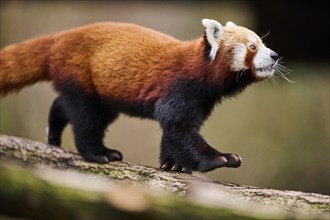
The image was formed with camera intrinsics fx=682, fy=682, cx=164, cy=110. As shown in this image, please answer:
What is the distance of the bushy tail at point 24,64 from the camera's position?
4242mm

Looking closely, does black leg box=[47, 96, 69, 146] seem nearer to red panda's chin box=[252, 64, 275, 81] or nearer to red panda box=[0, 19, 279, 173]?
red panda box=[0, 19, 279, 173]

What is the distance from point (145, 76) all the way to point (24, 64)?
803 millimetres

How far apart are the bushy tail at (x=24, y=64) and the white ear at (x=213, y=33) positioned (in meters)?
1.09

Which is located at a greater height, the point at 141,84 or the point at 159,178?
the point at 141,84

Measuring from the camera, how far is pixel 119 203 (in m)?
1.87

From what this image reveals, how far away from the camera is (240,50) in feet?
12.1

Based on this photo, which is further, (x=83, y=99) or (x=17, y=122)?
(x=17, y=122)

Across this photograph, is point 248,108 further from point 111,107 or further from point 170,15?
point 111,107

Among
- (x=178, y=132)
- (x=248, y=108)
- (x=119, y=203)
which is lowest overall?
(x=248, y=108)

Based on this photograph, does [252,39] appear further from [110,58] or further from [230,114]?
[230,114]

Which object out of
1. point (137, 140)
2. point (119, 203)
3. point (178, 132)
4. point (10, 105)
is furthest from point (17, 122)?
point (119, 203)

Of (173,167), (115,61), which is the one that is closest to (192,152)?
(173,167)

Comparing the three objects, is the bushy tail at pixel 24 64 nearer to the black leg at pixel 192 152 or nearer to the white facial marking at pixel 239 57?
the black leg at pixel 192 152

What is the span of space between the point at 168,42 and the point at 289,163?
488 cm
